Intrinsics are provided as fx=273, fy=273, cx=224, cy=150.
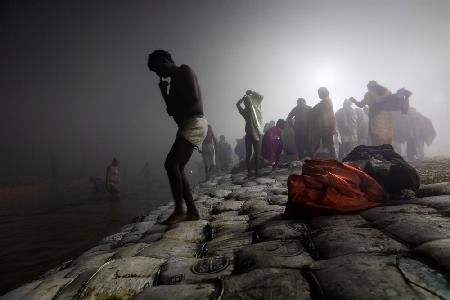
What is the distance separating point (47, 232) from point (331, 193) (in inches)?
253

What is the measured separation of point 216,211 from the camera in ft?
12.9

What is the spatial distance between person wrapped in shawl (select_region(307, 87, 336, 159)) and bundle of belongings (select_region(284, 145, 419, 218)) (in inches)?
231

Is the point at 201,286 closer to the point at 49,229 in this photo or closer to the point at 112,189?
the point at 49,229

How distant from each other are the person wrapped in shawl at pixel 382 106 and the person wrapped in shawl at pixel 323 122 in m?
0.81

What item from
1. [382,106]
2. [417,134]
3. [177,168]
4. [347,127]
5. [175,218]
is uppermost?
[382,106]

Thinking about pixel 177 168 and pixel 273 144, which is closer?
pixel 177 168

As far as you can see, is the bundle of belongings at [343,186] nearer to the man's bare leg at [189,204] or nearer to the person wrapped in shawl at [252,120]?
the man's bare leg at [189,204]

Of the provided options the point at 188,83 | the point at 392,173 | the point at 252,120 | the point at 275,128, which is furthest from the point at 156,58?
the point at 275,128

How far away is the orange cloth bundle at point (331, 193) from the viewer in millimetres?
2641

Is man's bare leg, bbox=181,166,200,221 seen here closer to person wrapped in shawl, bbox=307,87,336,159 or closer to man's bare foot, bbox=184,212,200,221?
man's bare foot, bbox=184,212,200,221

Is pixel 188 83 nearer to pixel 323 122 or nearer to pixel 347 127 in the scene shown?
pixel 323 122

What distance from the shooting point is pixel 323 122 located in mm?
9148

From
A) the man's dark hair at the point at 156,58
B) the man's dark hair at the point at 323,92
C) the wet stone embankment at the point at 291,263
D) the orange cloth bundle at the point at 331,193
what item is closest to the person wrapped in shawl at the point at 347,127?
the man's dark hair at the point at 323,92

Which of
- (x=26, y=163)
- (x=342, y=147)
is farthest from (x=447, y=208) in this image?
(x=26, y=163)
